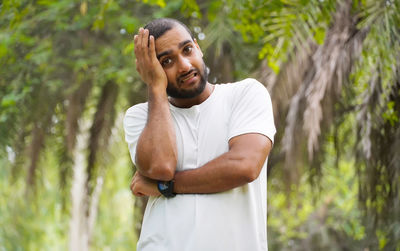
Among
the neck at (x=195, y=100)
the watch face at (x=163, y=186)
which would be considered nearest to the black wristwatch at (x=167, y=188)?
the watch face at (x=163, y=186)

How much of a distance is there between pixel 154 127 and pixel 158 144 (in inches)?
3.0

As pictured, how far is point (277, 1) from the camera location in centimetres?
390

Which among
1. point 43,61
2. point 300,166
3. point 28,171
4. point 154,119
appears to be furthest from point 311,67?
point 28,171

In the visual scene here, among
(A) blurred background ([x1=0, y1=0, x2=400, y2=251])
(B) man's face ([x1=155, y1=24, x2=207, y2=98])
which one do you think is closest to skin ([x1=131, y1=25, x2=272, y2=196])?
(B) man's face ([x1=155, y1=24, x2=207, y2=98])

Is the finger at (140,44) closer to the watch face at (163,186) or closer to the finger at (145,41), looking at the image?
the finger at (145,41)

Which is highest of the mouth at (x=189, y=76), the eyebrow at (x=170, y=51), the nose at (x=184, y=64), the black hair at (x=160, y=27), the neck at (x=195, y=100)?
the black hair at (x=160, y=27)

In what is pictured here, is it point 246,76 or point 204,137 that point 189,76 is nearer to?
point 204,137

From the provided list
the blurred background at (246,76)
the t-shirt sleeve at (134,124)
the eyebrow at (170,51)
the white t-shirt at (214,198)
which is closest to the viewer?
the white t-shirt at (214,198)

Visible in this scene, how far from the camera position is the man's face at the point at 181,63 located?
2469 mm

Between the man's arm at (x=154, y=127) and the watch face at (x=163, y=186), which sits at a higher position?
the man's arm at (x=154, y=127)

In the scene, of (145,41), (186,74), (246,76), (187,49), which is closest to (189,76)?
(186,74)

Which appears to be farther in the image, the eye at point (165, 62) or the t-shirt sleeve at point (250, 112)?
the eye at point (165, 62)

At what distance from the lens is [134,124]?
2627mm

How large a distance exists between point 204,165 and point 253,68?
372cm
